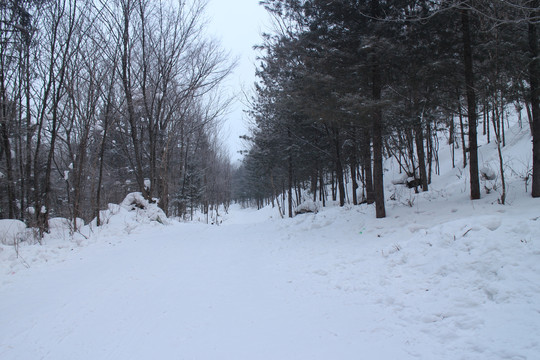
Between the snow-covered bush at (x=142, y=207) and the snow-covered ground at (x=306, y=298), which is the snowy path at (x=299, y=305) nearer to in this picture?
the snow-covered ground at (x=306, y=298)

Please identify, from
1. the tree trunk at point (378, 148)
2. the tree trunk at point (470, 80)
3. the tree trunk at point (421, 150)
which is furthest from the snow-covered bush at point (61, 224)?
the tree trunk at point (421, 150)

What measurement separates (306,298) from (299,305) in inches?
9.4

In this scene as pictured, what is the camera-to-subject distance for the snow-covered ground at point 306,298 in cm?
245

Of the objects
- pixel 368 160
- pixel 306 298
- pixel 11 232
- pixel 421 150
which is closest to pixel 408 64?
pixel 368 160

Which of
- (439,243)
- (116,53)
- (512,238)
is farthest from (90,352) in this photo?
(116,53)

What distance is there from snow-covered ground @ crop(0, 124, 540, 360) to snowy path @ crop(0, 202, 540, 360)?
2cm

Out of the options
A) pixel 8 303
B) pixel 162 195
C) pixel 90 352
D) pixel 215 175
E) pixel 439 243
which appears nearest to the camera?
pixel 90 352

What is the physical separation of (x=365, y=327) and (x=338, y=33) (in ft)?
23.1

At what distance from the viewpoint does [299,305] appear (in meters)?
3.40

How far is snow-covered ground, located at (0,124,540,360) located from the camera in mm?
2453

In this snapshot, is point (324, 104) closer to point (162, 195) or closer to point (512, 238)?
point (512, 238)

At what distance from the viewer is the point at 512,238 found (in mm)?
3475

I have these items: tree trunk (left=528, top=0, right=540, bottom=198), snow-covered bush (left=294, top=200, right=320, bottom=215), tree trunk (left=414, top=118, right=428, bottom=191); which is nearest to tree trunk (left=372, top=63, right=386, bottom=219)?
tree trunk (left=528, top=0, right=540, bottom=198)

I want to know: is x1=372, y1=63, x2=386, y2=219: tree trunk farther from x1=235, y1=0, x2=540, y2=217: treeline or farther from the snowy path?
the snowy path
